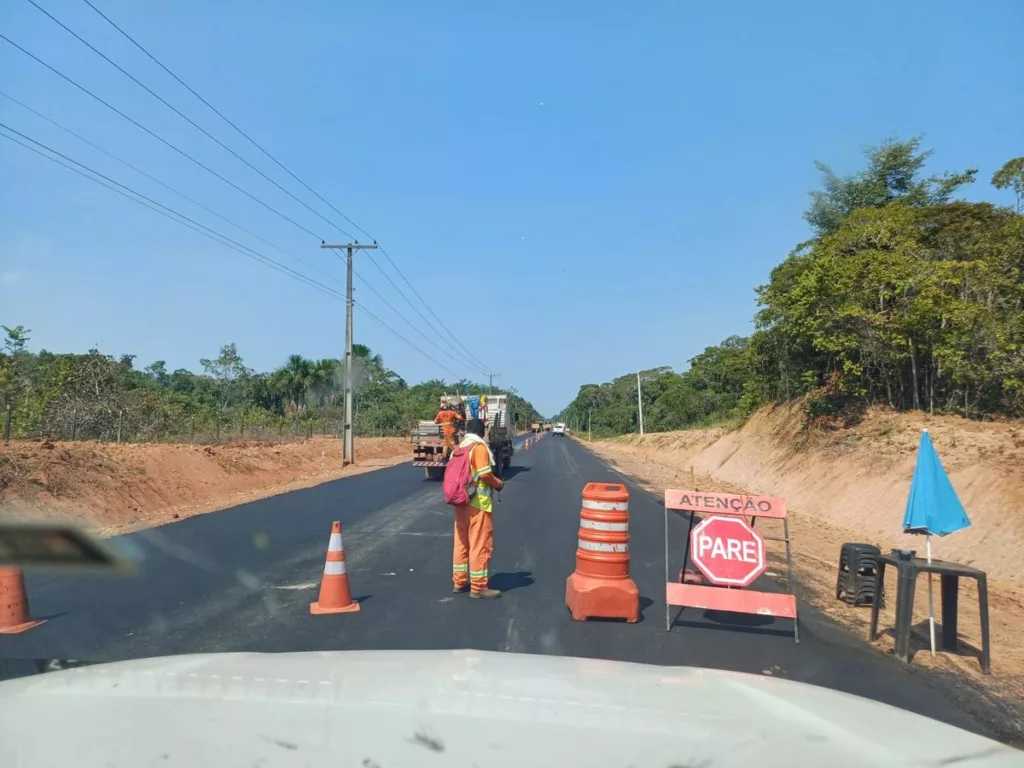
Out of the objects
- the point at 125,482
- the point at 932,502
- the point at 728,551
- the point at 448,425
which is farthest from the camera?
the point at 448,425

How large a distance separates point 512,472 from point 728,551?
23.6 meters

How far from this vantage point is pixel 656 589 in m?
8.89

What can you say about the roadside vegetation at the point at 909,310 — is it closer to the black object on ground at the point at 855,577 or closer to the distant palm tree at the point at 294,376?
the black object on ground at the point at 855,577

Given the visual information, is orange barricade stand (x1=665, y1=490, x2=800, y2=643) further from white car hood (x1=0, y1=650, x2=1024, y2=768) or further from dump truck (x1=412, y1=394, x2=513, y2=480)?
dump truck (x1=412, y1=394, x2=513, y2=480)

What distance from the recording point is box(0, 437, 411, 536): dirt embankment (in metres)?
15.7

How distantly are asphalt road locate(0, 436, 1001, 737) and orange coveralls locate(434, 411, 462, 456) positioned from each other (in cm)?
972

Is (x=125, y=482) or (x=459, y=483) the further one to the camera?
(x=125, y=482)

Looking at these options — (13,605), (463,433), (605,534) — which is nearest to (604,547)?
(605,534)

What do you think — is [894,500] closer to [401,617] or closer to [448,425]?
[448,425]

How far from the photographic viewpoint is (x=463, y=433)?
2431 cm

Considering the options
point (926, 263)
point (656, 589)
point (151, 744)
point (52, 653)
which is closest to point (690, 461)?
point (926, 263)

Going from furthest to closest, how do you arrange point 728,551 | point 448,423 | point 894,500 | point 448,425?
point 448,423 → point 448,425 → point 894,500 → point 728,551

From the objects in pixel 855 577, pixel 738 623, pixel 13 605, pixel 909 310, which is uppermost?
pixel 909 310

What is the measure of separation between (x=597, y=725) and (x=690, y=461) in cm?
3810
